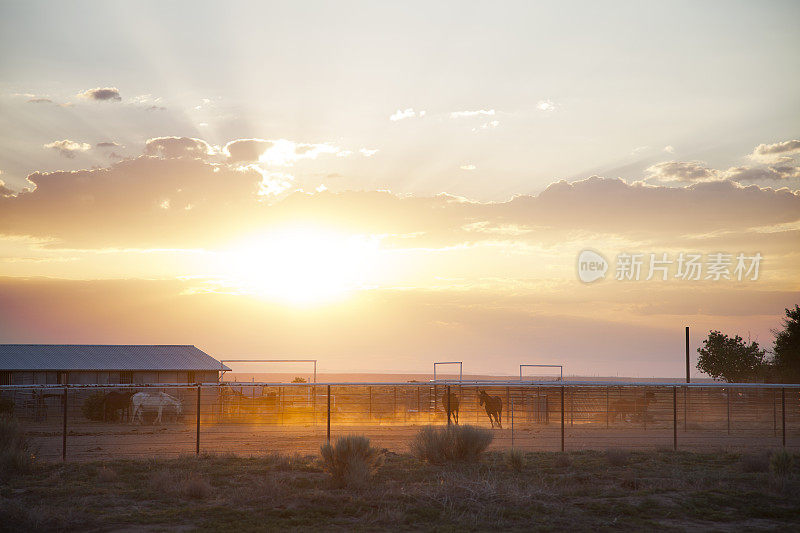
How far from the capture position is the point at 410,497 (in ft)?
52.3

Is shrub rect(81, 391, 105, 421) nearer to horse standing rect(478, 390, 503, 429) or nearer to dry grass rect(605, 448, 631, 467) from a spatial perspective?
horse standing rect(478, 390, 503, 429)

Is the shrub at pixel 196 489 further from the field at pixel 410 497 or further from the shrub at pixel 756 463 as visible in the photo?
the shrub at pixel 756 463

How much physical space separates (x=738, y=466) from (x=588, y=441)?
34.0 ft

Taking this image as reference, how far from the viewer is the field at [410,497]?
551 inches

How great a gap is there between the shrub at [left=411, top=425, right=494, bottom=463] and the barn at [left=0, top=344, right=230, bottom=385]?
32460 mm

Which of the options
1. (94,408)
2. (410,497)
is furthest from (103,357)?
(410,497)

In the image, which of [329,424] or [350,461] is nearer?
[350,461]

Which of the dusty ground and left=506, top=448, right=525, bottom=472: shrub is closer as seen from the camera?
left=506, top=448, right=525, bottom=472: shrub

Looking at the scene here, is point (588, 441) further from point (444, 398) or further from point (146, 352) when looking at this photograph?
point (146, 352)

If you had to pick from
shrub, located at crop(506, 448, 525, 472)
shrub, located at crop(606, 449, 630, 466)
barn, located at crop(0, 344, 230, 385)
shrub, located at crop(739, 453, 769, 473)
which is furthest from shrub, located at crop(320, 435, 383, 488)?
barn, located at crop(0, 344, 230, 385)

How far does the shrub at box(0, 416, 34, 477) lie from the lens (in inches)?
765

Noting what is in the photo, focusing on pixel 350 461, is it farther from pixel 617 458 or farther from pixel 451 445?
pixel 617 458

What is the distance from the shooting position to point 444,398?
39.5m

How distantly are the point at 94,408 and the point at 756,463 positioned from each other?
36.1 m
